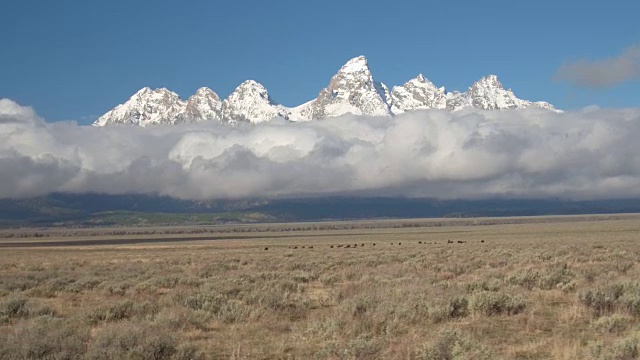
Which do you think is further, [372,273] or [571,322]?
[372,273]

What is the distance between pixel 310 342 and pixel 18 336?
5834mm

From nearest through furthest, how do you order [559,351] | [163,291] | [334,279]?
[559,351] < [163,291] < [334,279]

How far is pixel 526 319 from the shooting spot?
1487 cm

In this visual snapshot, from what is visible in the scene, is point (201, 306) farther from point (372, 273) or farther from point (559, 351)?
point (372, 273)

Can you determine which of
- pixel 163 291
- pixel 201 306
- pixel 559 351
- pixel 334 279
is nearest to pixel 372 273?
pixel 334 279

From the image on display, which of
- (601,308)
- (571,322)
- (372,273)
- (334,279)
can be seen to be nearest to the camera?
(571,322)

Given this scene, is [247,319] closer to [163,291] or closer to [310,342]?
[310,342]

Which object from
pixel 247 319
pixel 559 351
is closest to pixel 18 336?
pixel 247 319

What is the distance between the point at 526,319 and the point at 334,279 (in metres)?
12.7

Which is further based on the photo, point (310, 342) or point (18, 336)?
point (310, 342)

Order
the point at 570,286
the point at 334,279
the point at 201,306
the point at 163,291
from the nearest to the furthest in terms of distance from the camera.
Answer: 1. the point at 201,306
2. the point at 570,286
3. the point at 163,291
4. the point at 334,279

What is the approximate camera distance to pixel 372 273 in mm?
28625

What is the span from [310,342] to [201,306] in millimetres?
5793

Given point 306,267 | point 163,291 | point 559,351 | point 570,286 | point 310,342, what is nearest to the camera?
point 559,351
